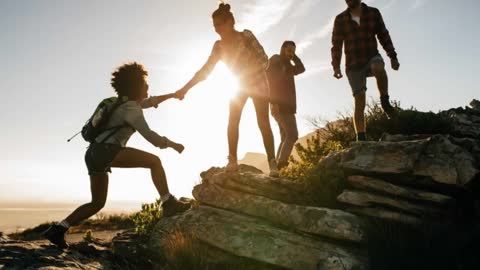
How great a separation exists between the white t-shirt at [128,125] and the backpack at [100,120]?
4 cm

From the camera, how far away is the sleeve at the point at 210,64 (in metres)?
7.44

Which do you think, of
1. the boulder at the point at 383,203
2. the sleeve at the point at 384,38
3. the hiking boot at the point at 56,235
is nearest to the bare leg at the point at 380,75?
the sleeve at the point at 384,38

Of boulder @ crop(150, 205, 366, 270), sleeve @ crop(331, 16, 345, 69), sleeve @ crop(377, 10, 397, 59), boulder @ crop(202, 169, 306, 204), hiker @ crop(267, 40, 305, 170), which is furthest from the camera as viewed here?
hiker @ crop(267, 40, 305, 170)

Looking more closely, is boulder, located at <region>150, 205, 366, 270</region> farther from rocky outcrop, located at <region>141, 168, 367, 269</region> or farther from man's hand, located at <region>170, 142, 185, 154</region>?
man's hand, located at <region>170, 142, 185, 154</region>

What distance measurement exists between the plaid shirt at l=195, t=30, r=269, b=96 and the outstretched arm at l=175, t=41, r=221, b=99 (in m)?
0.28

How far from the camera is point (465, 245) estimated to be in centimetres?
542

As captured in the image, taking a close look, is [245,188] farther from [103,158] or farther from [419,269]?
[419,269]

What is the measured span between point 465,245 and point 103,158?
16.7ft

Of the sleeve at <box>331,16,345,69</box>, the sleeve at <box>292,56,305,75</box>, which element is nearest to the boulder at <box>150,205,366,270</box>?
the sleeve at <box>331,16,345,69</box>

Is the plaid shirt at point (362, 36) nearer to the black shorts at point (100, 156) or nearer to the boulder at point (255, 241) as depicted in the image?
the boulder at point (255, 241)

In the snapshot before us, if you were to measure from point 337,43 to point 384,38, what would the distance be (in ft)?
2.86

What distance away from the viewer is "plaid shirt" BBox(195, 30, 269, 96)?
23.1 ft

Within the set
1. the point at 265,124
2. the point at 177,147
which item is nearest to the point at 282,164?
the point at 265,124

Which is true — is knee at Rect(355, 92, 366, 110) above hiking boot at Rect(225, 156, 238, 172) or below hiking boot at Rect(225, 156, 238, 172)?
A: above
